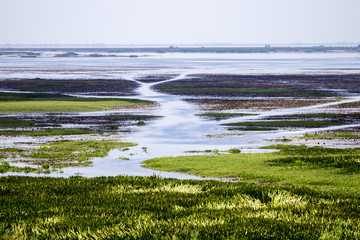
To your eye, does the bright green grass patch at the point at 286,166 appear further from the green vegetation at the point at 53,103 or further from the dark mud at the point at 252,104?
the green vegetation at the point at 53,103

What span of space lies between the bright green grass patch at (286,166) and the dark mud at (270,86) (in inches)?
1857

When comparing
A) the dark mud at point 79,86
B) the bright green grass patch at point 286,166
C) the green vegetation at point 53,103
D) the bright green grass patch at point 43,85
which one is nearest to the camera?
the bright green grass patch at point 286,166

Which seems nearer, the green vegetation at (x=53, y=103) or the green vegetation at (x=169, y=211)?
the green vegetation at (x=169, y=211)

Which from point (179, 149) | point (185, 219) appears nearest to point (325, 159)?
point (179, 149)

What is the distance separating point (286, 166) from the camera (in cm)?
3050

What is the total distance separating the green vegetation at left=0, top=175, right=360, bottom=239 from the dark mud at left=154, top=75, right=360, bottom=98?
64.3 m

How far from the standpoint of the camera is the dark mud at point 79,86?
87.7 meters

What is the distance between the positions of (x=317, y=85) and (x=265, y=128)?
4911 centimetres

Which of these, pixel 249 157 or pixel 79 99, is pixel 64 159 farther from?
pixel 79 99

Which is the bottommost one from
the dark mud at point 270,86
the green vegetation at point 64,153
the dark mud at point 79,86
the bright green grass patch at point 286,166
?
the dark mud at point 79,86

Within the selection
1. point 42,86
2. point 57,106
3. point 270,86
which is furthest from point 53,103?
point 270,86

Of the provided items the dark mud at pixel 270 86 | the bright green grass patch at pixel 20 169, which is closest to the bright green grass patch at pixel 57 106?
the dark mud at pixel 270 86

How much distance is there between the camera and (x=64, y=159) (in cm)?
3625

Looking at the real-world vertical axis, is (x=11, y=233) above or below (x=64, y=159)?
above
